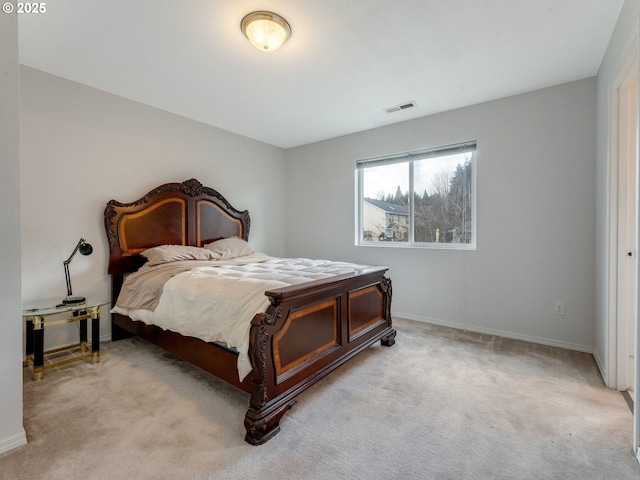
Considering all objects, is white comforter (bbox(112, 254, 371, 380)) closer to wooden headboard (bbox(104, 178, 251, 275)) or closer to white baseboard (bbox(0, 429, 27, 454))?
wooden headboard (bbox(104, 178, 251, 275))

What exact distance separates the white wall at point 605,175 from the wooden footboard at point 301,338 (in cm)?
166

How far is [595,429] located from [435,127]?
3.01 m

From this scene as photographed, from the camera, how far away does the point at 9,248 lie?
1.51 metres

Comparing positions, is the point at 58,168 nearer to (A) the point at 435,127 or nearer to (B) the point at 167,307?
(B) the point at 167,307

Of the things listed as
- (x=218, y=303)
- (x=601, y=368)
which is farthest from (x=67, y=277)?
(x=601, y=368)

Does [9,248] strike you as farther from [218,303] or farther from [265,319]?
[265,319]

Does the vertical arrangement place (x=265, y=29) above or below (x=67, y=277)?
above

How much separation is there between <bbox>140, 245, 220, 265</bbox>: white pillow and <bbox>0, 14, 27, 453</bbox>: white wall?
4.57 feet

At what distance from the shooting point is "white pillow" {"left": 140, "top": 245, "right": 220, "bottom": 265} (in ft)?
9.66

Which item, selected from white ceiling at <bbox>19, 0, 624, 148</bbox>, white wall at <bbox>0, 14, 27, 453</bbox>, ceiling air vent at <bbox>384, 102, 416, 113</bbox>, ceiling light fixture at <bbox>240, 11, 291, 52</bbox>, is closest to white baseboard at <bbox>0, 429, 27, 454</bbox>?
white wall at <bbox>0, 14, 27, 453</bbox>

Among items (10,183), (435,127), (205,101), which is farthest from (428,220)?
(10,183)

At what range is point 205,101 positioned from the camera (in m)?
3.20

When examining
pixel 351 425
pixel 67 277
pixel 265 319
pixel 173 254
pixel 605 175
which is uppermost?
pixel 605 175

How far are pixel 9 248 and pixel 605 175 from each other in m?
3.79
